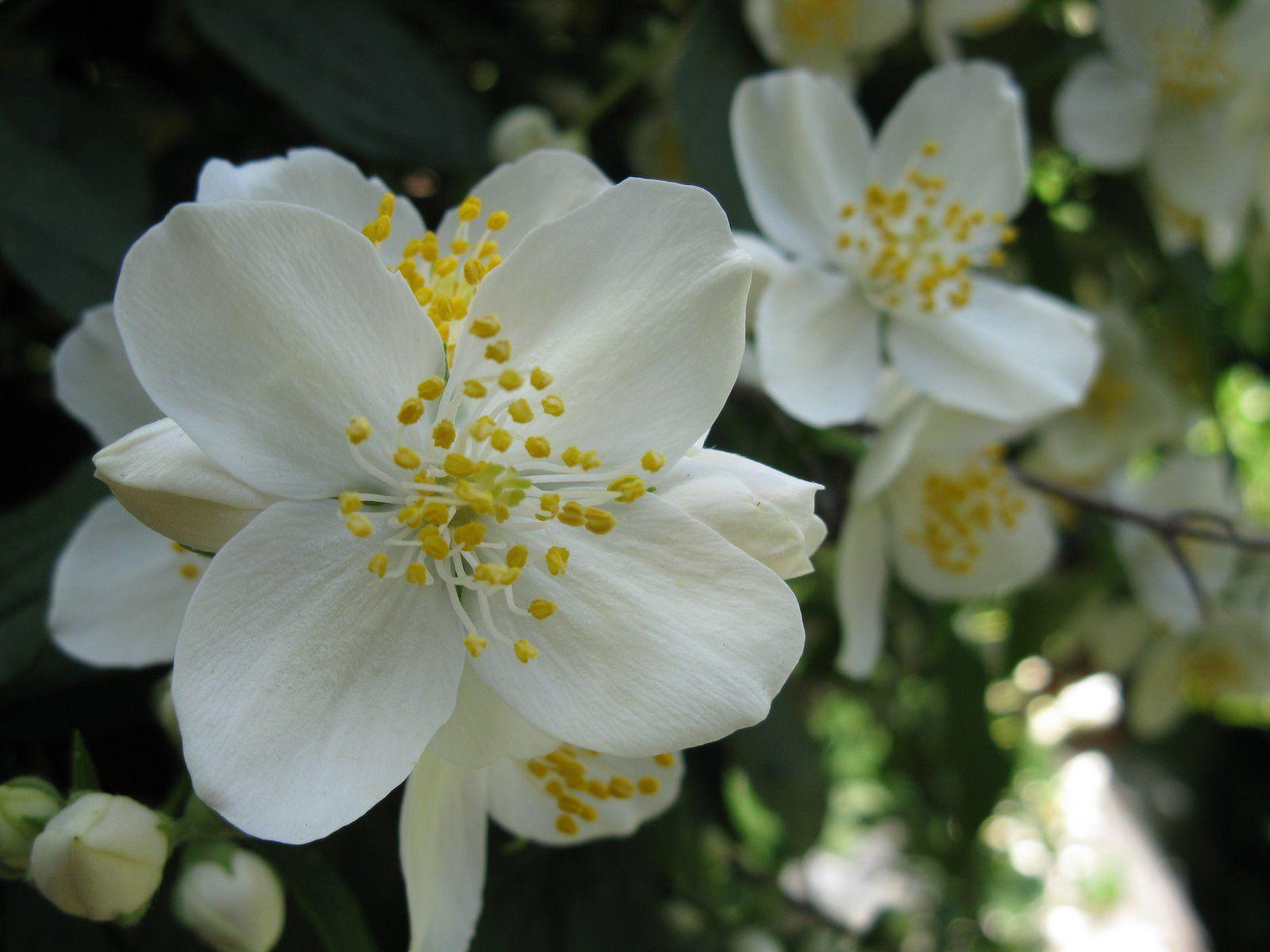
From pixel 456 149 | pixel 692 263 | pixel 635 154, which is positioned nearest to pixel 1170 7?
pixel 635 154

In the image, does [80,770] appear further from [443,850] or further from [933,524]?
[933,524]

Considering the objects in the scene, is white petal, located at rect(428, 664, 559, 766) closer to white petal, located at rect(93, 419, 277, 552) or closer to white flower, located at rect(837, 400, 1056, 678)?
white petal, located at rect(93, 419, 277, 552)

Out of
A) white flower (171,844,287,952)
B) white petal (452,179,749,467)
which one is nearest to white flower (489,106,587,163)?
white petal (452,179,749,467)

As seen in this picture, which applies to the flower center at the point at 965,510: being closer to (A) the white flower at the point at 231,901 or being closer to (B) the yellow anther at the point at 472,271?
(B) the yellow anther at the point at 472,271

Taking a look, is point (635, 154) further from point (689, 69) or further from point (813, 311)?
point (813, 311)

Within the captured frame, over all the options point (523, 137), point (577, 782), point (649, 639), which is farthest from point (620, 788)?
point (523, 137)

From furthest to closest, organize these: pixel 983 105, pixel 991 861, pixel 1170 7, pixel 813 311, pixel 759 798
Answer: pixel 991 861
pixel 1170 7
pixel 759 798
pixel 983 105
pixel 813 311

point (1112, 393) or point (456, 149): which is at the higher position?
point (456, 149)
